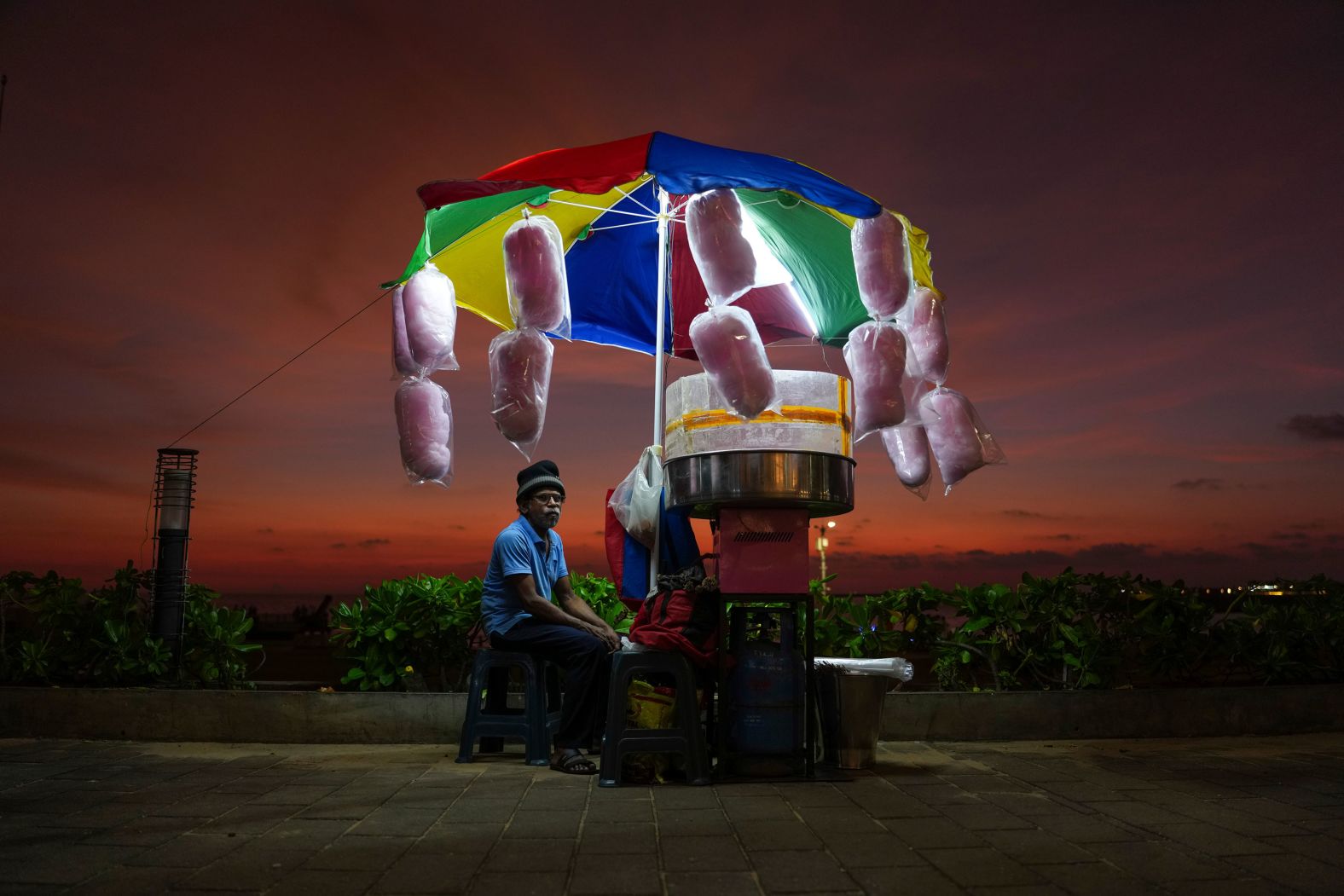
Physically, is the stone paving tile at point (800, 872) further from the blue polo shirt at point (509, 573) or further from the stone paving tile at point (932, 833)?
the blue polo shirt at point (509, 573)

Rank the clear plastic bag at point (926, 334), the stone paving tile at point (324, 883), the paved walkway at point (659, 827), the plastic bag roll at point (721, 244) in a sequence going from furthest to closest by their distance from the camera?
the clear plastic bag at point (926, 334)
the plastic bag roll at point (721, 244)
the paved walkway at point (659, 827)
the stone paving tile at point (324, 883)

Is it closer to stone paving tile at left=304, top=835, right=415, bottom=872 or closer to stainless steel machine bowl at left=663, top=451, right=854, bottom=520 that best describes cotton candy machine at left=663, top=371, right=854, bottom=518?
stainless steel machine bowl at left=663, top=451, right=854, bottom=520

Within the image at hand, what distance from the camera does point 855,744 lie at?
4.91 metres

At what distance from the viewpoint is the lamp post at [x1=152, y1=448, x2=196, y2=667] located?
19.6 feet

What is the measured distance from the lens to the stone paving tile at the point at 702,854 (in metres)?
3.13

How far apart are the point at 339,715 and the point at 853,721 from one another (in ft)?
9.51

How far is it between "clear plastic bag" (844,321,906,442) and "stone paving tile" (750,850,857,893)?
A: 7.06 ft

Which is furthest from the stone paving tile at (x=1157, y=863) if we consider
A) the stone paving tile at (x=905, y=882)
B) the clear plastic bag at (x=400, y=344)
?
the clear plastic bag at (x=400, y=344)

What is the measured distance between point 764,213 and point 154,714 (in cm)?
446

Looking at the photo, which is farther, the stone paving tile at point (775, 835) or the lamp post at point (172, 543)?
the lamp post at point (172, 543)

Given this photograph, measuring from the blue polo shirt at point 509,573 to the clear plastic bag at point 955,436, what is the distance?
86.4 inches

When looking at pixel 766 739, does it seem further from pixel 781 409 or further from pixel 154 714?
pixel 154 714

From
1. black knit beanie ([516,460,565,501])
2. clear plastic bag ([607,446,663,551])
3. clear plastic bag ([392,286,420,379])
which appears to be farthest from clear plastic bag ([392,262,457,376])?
clear plastic bag ([607,446,663,551])

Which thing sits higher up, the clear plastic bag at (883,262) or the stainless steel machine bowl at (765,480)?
the clear plastic bag at (883,262)
